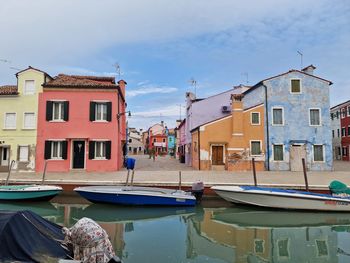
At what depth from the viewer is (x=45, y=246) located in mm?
5430

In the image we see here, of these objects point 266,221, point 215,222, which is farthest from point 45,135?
point 266,221

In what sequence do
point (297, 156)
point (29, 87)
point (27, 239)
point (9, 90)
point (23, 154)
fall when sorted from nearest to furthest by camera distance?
point (27, 239)
point (23, 154)
point (29, 87)
point (9, 90)
point (297, 156)

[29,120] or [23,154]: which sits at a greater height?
[29,120]

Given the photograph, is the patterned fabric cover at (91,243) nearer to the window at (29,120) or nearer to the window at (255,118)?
the window at (29,120)

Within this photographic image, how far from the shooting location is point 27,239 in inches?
214

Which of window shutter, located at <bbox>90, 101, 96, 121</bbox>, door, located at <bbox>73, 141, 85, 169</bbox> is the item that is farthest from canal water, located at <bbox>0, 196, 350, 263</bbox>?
window shutter, located at <bbox>90, 101, 96, 121</bbox>

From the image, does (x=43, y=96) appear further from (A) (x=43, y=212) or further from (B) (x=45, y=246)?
(B) (x=45, y=246)

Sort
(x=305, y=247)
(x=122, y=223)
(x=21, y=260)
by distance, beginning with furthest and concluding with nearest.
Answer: (x=122, y=223)
(x=305, y=247)
(x=21, y=260)

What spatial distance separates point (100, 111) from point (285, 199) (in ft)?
45.0

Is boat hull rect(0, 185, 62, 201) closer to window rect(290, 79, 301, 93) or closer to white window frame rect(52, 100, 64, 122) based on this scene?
white window frame rect(52, 100, 64, 122)

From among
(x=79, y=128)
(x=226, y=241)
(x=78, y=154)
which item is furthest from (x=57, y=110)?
(x=226, y=241)

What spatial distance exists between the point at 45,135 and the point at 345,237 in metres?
18.0

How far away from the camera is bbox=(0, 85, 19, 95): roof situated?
803 inches

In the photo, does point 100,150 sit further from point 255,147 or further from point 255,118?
point 255,118
